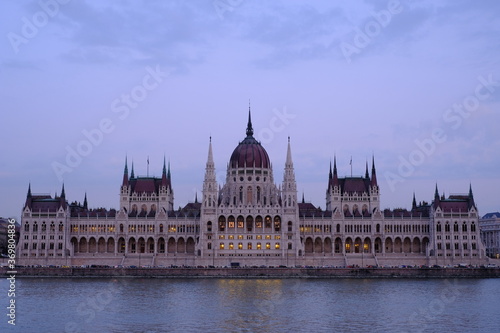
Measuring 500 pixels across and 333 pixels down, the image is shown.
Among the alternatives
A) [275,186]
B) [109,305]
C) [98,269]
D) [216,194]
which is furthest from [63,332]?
[275,186]

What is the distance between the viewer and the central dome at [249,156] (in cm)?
15800

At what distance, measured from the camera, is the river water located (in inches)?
2744

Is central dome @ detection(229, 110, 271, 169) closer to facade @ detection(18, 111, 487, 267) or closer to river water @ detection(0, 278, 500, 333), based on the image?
facade @ detection(18, 111, 487, 267)

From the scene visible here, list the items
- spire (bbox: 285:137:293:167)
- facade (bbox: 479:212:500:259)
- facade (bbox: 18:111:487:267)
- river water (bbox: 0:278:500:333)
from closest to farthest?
river water (bbox: 0:278:500:333) → facade (bbox: 18:111:487:267) → spire (bbox: 285:137:293:167) → facade (bbox: 479:212:500:259)

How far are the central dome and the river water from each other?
4444 cm

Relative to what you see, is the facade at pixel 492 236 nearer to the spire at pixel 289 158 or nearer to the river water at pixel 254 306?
the spire at pixel 289 158

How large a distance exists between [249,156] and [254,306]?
255 ft

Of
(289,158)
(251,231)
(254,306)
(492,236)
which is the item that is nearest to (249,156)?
(289,158)

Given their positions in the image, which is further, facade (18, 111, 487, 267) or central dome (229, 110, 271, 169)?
central dome (229, 110, 271, 169)

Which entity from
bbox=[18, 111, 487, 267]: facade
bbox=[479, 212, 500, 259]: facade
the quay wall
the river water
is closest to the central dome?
bbox=[18, 111, 487, 267]: facade

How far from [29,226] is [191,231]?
→ 3321 cm

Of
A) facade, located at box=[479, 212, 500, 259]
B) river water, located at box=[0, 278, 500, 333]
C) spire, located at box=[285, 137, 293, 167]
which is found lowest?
river water, located at box=[0, 278, 500, 333]

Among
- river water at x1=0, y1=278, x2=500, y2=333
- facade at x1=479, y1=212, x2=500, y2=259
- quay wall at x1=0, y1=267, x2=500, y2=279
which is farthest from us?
facade at x1=479, y1=212, x2=500, y2=259

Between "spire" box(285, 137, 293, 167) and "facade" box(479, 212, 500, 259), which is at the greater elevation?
"spire" box(285, 137, 293, 167)
